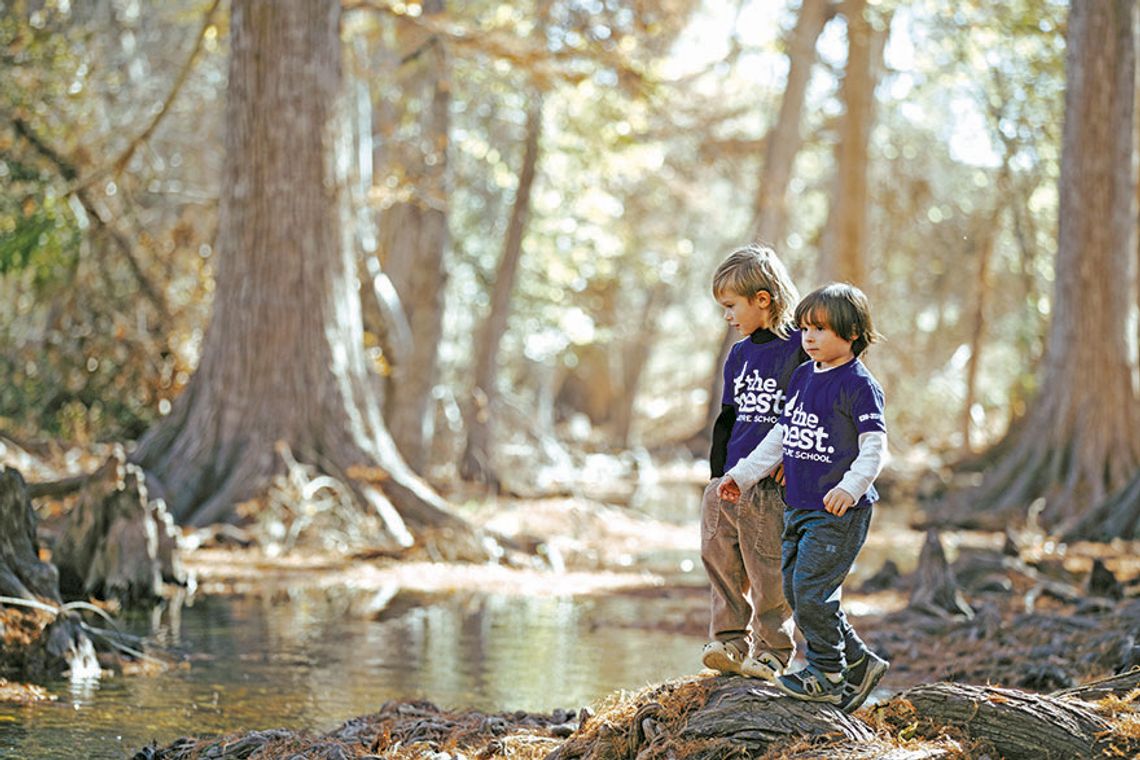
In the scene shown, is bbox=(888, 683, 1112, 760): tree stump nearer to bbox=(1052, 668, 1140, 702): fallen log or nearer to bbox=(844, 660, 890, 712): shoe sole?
bbox=(844, 660, 890, 712): shoe sole

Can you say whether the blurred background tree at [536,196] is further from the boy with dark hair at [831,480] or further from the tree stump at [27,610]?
the boy with dark hair at [831,480]

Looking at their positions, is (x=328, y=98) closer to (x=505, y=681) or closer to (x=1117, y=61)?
(x=505, y=681)

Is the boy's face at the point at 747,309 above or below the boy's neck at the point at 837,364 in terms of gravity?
above

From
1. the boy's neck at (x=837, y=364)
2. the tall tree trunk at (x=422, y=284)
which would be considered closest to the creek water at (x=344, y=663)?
the boy's neck at (x=837, y=364)

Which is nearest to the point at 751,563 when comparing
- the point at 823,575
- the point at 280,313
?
the point at 823,575

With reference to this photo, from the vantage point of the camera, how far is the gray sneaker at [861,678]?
5383mm

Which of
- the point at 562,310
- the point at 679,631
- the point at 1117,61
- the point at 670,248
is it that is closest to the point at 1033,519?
the point at 1117,61

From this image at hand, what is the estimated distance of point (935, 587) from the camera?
430 inches

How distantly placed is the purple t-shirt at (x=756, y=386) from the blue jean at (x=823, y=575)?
0.42 meters

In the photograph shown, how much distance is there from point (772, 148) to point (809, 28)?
2.09m

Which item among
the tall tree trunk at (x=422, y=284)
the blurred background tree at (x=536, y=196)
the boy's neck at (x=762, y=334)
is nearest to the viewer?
the boy's neck at (x=762, y=334)

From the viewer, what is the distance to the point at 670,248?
130ft

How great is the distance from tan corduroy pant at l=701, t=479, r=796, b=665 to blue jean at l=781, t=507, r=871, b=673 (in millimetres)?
230

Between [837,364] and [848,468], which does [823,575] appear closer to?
[848,468]
